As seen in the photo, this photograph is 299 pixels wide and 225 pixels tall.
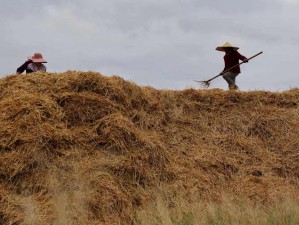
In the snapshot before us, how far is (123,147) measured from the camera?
9.03 m

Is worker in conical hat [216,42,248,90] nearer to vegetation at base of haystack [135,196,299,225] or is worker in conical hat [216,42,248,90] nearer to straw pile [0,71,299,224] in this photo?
straw pile [0,71,299,224]

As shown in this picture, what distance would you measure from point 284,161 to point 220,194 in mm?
2155

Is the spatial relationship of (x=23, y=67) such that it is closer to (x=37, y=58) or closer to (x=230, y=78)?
(x=37, y=58)

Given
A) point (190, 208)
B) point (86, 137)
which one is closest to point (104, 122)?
point (86, 137)

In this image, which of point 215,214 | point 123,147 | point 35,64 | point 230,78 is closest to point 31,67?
point 35,64

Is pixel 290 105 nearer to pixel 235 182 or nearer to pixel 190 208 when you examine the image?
pixel 235 182

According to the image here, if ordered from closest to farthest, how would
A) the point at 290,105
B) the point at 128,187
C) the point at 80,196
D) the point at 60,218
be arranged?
the point at 60,218 < the point at 80,196 < the point at 128,187 < the point at 290,105

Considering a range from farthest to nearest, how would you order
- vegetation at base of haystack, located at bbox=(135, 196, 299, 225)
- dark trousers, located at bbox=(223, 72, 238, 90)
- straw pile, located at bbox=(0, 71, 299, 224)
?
dark trousers, located at bbox=(223, 72, 238, 90) < straw pile, located at bbox=(0, 71, 299, 224) < vegetation at base of haystack, located at bbox=(135, 196, 299, 225)

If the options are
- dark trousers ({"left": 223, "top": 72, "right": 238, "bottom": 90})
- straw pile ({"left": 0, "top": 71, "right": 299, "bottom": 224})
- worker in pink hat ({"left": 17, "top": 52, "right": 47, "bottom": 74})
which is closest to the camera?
straw pile ({"left": 0, "top": 71, "right": 299, "bottom": 224})

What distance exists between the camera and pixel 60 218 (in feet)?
24.1

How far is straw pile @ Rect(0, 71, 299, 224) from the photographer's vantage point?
8211 mm

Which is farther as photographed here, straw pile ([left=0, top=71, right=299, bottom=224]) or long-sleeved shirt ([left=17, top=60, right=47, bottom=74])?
long-sleeved shirt ([left=17, top=60, right=47, bottom=74])

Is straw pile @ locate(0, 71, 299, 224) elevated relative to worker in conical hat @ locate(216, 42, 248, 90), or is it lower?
lower

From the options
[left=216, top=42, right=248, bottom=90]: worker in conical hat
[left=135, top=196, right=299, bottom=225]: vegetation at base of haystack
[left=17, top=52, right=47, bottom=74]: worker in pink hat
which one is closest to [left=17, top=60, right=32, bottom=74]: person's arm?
[left=17, top=52, right=47, bottom=74]: worker in pink hat
